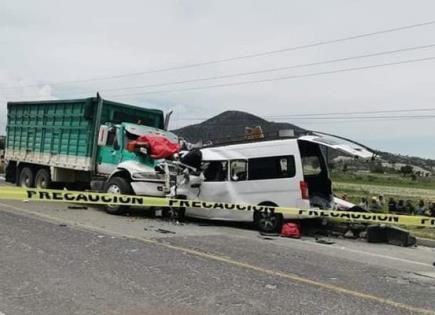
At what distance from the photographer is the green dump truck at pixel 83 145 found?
14727mm

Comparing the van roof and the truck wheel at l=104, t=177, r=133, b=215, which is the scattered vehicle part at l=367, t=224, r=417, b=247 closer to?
the van roof

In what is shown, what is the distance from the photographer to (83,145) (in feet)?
54.5

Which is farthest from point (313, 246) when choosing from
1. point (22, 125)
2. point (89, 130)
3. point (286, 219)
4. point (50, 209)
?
point (22, 125)

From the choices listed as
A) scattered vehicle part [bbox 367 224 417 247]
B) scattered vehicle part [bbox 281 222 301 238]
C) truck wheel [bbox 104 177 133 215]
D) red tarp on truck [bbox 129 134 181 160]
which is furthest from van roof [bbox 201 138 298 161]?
scattered vehicle part [bbox 367 224 417 247]

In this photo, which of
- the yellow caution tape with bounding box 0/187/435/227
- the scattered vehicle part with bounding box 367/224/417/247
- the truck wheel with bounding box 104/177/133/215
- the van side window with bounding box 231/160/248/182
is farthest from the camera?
the truck wheel with bounding box 104/177/133/215

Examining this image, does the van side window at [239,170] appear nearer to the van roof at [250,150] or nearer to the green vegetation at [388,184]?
the van roof at [250,150]

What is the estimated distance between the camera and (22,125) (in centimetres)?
2009

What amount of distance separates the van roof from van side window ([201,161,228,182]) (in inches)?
4.8

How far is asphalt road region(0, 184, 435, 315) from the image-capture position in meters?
5.90

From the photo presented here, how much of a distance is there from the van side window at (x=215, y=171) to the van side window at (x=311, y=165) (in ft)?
6.21

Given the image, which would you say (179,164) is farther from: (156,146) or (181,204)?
(181,204)

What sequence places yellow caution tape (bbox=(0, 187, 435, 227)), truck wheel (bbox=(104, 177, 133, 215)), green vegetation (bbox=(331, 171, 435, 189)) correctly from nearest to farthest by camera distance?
yellow caution tape (bbox=(0, 187, 435, 227))
truck wheel (bbox=(104, 177, 133, 215))
green vegetation (bbox=(331, 171, 435, 189))

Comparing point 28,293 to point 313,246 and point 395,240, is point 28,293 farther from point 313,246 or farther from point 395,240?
point 395,240

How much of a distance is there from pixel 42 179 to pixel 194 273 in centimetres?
1262
